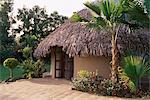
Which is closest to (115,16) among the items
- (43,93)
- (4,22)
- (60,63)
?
(43,93)

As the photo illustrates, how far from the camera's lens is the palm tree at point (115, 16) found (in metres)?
11.5

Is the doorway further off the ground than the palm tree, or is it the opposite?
the palm tree

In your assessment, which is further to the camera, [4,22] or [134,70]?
[4,22]

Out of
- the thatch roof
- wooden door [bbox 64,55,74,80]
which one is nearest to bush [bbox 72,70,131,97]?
the thatch roof

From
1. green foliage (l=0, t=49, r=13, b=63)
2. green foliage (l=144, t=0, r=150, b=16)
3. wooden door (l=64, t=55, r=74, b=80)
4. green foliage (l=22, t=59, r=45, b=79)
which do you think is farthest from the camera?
green foliage (l=0, t=49, r=13, b=63)

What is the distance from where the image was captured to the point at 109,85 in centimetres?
1204

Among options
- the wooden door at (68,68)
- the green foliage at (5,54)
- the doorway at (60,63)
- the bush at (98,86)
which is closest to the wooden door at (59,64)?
the doorway at (60,63)

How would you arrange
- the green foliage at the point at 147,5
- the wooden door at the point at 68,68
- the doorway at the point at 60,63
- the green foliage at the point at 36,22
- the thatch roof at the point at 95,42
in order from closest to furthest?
1. the green foliage at the point at 147,5
2. the thatch roof at the point at 95,42
3. the wooden door at the point at 68,68
4. the doorway at the point at 60,63
5. the green foliage at the point at 36,22

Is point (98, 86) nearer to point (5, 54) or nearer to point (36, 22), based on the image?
point (5, 54)

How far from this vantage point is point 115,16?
11688 mm

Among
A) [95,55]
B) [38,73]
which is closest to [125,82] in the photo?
[95,55]

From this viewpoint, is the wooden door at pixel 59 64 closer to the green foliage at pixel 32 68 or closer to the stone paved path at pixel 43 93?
the green foliage at pixel 32 68

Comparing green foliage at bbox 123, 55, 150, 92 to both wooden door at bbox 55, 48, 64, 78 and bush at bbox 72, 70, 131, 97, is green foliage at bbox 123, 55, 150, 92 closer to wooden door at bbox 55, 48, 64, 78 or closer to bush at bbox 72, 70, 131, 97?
bush at bbox 72, 70, 131, 97

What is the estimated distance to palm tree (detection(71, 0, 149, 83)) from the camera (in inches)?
453
